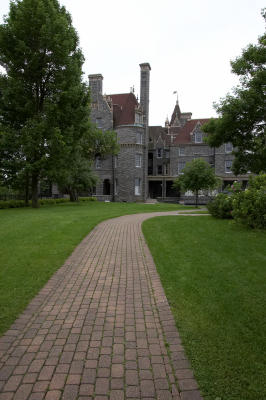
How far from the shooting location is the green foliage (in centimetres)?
1173

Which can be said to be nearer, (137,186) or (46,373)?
(46,373)

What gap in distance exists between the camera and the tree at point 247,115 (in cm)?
1792

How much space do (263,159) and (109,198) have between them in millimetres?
30518

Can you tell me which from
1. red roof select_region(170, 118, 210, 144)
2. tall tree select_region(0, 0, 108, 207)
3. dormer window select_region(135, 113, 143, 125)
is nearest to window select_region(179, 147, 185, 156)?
red roof select_region(170, 118, 210, 144)

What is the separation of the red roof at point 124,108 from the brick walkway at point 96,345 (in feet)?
138

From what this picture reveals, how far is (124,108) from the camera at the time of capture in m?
47.4

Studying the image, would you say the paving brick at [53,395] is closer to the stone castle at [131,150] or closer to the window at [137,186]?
the stone castle at [131,150]

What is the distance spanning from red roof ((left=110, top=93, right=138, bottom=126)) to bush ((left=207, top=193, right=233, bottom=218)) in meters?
31.9

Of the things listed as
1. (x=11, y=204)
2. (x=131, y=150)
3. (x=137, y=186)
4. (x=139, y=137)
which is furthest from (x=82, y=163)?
(x=139, y=137)

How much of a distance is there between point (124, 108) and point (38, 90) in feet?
80.7

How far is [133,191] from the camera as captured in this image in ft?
151

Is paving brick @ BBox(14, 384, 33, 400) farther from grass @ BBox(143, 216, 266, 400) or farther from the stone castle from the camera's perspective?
the stone castle

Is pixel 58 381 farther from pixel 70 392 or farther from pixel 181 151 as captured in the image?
pixel 181 151

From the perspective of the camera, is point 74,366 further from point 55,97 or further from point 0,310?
point 55,97
